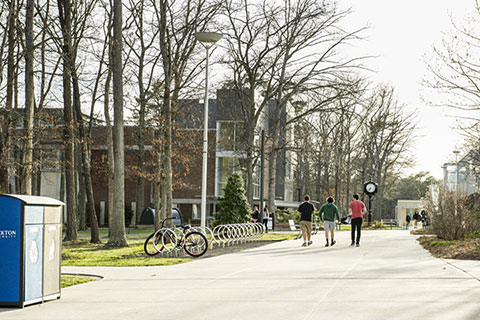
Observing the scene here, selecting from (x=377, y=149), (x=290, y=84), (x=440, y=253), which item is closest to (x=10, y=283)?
(x=440, y=253)

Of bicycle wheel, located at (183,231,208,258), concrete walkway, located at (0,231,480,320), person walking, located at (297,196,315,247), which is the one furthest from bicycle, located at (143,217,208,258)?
person walking, located at (297,196,315,247)

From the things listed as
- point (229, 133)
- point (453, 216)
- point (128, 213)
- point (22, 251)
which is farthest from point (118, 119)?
point (229, 133)

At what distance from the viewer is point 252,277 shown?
12531mm

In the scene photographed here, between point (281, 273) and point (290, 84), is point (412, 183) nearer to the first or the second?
point (290, 84)

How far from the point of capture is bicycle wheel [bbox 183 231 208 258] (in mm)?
18531

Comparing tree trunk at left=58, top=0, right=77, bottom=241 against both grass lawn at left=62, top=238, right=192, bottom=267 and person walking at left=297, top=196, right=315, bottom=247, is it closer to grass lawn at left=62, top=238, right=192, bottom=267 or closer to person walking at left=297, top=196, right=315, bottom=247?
grass lawn at left=62, top=238, right=192, bottom=267

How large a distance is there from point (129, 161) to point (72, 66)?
89.7ft

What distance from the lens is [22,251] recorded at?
28.9 feet

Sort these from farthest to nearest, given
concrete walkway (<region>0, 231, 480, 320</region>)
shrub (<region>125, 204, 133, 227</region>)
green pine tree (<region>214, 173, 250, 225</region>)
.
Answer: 1. shrub (<region>125, 204, 133, 227</region>)
2. green pine tree (<region>214, 173, 250, 225</region>)
3. concrete walkway (<region>0, 231, 480, 320</region>)

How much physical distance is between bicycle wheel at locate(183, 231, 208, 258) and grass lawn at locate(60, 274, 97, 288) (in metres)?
5.96

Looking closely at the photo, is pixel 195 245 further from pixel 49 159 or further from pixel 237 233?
pixel 49 159

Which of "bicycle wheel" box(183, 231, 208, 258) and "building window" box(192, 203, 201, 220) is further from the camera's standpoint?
"building window" box(192, 203, 201, 220)

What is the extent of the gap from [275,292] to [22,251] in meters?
3.69

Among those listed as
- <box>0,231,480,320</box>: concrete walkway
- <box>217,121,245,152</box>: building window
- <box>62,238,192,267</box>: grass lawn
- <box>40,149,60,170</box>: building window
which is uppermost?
<box>217,121,245,152</box>: building window
